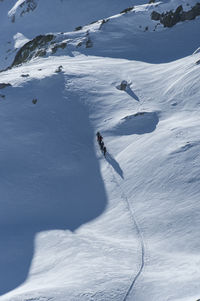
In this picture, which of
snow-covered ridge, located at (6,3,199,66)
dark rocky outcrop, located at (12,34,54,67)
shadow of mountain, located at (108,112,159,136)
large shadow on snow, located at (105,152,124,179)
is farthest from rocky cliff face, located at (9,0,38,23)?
large shadow on snow, located at (105,152,124,179)

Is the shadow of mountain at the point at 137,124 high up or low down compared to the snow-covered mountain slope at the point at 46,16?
down

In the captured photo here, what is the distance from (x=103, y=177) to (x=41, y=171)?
14.8ft

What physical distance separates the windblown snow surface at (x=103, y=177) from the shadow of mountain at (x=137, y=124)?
89mm

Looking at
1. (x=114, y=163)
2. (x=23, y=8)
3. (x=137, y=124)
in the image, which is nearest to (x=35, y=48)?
(x=137, y=124)

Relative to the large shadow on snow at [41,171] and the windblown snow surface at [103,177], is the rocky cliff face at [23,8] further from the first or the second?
the large shadow on snow at [41,171]

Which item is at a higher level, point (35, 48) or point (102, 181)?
point (35, 48)

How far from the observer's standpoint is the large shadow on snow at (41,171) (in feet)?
72.3

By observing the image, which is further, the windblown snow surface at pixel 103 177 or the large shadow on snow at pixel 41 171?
the large shadow on snow at pixel 41 171

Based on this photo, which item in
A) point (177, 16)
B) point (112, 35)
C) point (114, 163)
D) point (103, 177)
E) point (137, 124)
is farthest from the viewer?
point (177, 16)

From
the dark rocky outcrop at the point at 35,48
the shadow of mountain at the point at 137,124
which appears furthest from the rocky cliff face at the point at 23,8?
the shadow of mountain at the point at 137,124

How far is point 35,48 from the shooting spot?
5019 centimetres

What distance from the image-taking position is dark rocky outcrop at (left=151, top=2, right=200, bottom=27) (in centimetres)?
4491

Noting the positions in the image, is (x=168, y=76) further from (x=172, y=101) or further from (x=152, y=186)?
(x=152, y=186)

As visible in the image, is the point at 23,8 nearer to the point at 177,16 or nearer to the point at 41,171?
the point at 177,16
